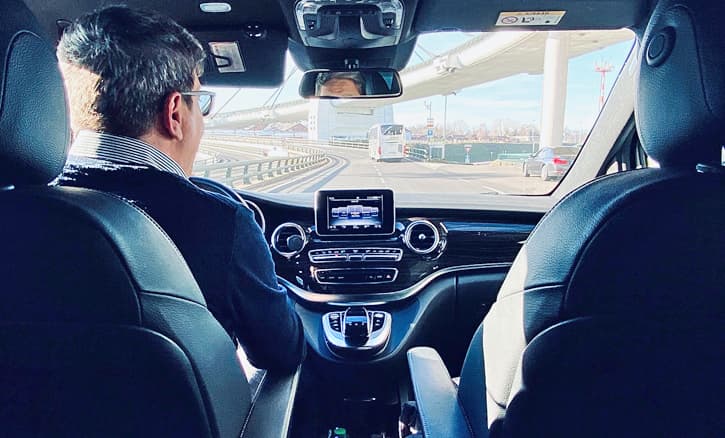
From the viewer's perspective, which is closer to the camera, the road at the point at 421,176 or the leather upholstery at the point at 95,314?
the leather upholstery at the point at 95,314

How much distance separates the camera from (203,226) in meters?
1.52

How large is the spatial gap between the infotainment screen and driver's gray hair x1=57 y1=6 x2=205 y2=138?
1.70 meters

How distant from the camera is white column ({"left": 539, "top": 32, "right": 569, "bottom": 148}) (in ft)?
14.7

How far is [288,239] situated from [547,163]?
204cm

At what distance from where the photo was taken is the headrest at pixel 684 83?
1.12 metres

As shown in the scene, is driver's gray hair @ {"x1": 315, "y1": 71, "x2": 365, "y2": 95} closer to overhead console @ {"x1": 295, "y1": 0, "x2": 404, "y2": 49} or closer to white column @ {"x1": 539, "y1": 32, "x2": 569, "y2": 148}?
overhead console @ {"x1": 295, "y1": 0, "x2": 404, "y2": 49}

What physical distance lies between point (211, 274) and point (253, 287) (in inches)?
5.7

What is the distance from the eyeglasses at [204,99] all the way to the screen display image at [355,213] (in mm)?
1294

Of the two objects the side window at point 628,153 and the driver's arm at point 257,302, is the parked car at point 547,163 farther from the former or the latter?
the driver's arm at point 257,302

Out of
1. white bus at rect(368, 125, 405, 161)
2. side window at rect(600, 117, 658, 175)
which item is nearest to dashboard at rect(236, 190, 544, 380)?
side window at rect(600, 117, 658, 175)

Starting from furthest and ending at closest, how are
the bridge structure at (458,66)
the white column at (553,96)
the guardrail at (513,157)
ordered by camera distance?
the white column at (553,96) < the guardrail at (513,157) < the bridge structure at (458,66)

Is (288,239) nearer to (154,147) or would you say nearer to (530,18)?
(154,147)

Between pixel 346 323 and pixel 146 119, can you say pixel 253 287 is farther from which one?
pixel 346 323

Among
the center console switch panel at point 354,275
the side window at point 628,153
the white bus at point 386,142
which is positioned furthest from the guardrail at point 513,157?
the center console switch panel at point 354,275
